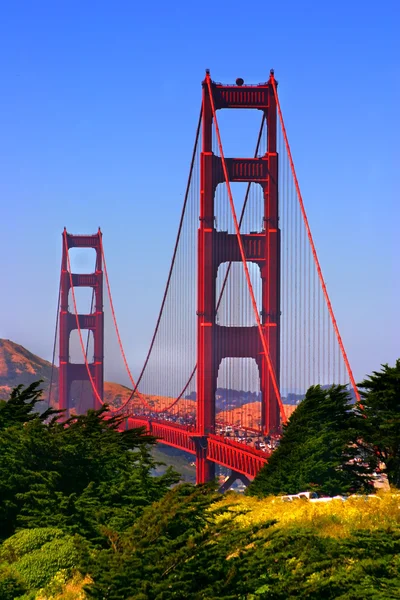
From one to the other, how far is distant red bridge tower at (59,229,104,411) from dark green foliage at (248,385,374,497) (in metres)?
102

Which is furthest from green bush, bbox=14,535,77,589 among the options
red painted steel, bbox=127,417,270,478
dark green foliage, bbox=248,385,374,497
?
red painted steel, bbox=127,417,270,478

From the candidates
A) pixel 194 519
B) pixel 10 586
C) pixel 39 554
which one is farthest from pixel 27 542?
pixel 194 519

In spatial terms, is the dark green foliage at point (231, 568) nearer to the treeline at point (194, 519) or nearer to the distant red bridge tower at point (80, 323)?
the treeline at point (194, 519)

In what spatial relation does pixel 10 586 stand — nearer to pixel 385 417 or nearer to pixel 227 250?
pixel 385 417

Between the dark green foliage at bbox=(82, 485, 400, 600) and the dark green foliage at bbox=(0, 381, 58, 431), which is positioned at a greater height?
the dark green foliage at bbox=(0, 381, 58, 431)

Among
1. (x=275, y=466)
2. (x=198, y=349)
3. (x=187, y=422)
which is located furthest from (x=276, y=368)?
(x=275, y=466)

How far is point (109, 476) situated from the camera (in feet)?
99.8

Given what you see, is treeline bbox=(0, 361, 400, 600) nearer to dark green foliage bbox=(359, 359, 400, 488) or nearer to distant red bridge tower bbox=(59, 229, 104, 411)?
dark green foliage bbox=(359, 359, 400, 488)

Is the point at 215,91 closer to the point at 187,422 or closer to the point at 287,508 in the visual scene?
the point at 187,422

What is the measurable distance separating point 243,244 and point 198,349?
8.10 meters

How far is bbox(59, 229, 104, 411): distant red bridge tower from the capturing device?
145625 millimetres

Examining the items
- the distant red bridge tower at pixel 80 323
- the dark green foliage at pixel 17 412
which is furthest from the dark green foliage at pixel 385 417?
the distant red bridge tower at pixel 80 323

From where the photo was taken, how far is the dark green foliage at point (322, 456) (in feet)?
124

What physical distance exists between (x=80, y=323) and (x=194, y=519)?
132915 mm
